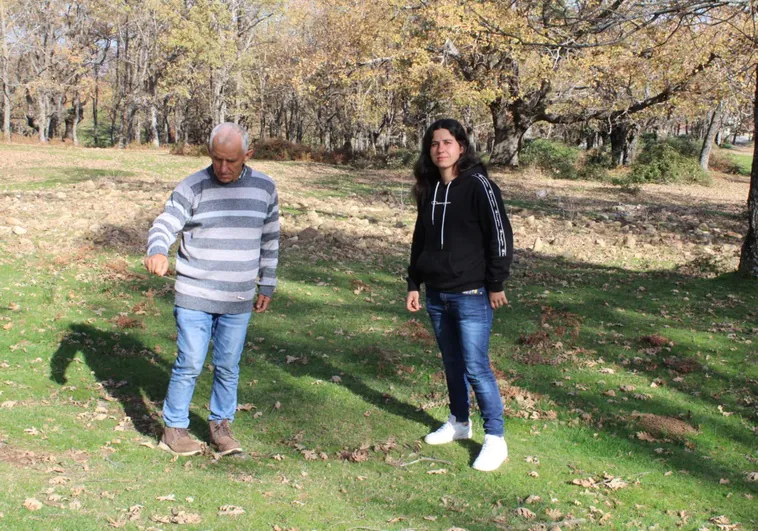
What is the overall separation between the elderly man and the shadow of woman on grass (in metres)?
0.74


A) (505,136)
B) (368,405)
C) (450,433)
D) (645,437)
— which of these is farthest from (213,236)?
(505,136)

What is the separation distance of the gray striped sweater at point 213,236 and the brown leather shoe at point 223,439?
0.79 metres

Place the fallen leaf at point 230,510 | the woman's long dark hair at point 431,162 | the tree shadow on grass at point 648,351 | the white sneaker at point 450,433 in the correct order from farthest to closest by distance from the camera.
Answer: the tree shadow on grass at point 648,351 → the white sneaker at point 450,433 → the woman's long dark hair at point 431,162 → the fallen leaf at point 230,510

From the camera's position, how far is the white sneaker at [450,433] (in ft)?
16.2

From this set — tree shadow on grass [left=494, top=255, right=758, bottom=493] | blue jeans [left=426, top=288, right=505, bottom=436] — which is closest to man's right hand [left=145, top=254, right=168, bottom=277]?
blue jeans [left=426, top=288, right=505, bottom=436]

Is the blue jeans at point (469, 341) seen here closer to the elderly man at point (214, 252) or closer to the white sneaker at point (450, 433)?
the white sneaker at point (450, 433)

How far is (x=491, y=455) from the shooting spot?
454cm

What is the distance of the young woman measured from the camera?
425 centimetres

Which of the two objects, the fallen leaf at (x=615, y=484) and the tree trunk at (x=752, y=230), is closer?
the fallen leaf at (x=615, y=484)

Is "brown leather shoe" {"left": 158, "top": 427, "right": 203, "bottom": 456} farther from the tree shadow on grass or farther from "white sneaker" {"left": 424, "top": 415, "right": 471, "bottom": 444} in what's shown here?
the tree shadow on grass

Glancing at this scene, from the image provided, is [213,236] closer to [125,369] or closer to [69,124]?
[125,369]

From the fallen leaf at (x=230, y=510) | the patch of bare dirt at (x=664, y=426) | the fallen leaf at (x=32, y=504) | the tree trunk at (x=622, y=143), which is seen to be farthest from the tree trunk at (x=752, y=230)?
the tree trunk at (x=622, y=143)

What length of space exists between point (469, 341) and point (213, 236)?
1.61 meters

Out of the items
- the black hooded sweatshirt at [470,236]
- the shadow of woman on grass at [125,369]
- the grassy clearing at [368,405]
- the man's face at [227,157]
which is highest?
the man's face at [227,157]
